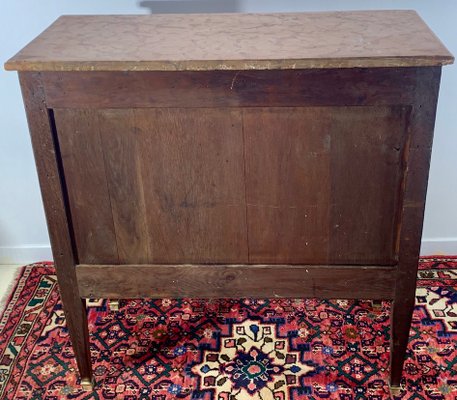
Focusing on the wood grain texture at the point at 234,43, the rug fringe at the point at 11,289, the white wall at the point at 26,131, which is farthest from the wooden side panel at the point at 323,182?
the rug fringe at the point at 11,289

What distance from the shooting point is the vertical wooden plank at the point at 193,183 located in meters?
1.47

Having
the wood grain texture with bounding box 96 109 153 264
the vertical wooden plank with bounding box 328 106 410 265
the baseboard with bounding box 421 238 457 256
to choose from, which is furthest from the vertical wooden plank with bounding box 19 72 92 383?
the baseboard with bounding box 421 238 457 256

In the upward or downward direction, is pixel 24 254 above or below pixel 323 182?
below

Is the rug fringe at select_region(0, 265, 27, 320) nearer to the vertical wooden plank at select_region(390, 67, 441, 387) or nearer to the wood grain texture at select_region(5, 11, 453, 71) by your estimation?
the wood grain texture at select_region(5, 11, 453, 71)

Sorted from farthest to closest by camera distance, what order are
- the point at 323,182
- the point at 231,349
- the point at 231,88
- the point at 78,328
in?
1. the point at 231,349
2. the point at 78,328
3. the point at 323,182
4. the point at 231,88

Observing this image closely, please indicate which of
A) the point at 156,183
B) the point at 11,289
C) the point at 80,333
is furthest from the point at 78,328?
the point at 11,289

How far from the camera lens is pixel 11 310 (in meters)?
2.15

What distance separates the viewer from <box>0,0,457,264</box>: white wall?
1.97 m

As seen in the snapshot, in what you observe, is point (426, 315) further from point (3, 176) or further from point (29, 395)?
point (3, 176)

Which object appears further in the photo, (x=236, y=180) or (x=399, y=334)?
(x=399, y=334)

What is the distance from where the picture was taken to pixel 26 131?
A: 2.17 metres

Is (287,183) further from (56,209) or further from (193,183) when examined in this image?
(56,209)

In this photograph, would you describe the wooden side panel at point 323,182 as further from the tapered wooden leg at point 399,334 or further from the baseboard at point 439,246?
the baseboard at point 439,246

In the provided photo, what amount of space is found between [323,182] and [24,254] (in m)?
1.28
